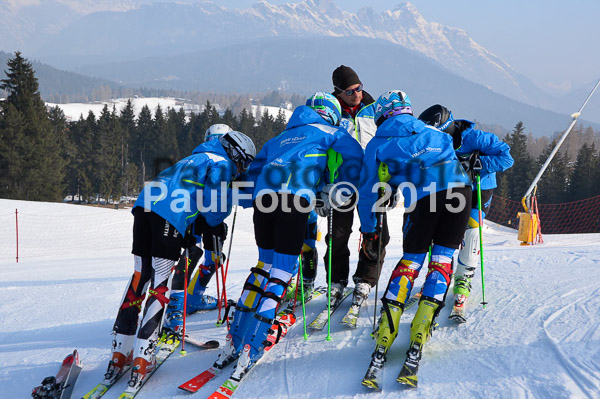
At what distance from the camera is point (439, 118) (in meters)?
4.09

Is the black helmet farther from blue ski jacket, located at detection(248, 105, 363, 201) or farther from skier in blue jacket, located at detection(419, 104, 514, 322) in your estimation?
blue ski jacket, located at detection(248, 105, 363, 201)

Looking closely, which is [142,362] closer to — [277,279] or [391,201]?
[277,279]

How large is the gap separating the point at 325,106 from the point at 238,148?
0.90 m

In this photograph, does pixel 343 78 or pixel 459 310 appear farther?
pixel 343 78

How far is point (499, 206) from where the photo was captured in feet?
142

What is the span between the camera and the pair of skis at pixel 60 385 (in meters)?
3.35

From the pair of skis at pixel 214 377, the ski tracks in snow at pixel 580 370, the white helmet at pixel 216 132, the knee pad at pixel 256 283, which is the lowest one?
the pair of skis at pixel 214 377

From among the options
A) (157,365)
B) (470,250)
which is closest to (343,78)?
(470,250)

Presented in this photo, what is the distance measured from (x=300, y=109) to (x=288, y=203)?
0.99m

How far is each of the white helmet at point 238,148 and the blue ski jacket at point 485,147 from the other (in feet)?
6.72

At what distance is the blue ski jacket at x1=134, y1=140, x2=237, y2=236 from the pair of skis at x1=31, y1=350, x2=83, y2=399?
142cm

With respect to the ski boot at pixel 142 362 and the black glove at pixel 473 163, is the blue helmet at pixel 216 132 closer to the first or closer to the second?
the ski boot at pixel 142 362

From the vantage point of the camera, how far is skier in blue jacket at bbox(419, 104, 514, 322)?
13.4 feet

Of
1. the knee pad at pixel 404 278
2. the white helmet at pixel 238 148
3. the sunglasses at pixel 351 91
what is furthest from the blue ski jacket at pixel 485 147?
the white helmet at pixel 238 148
